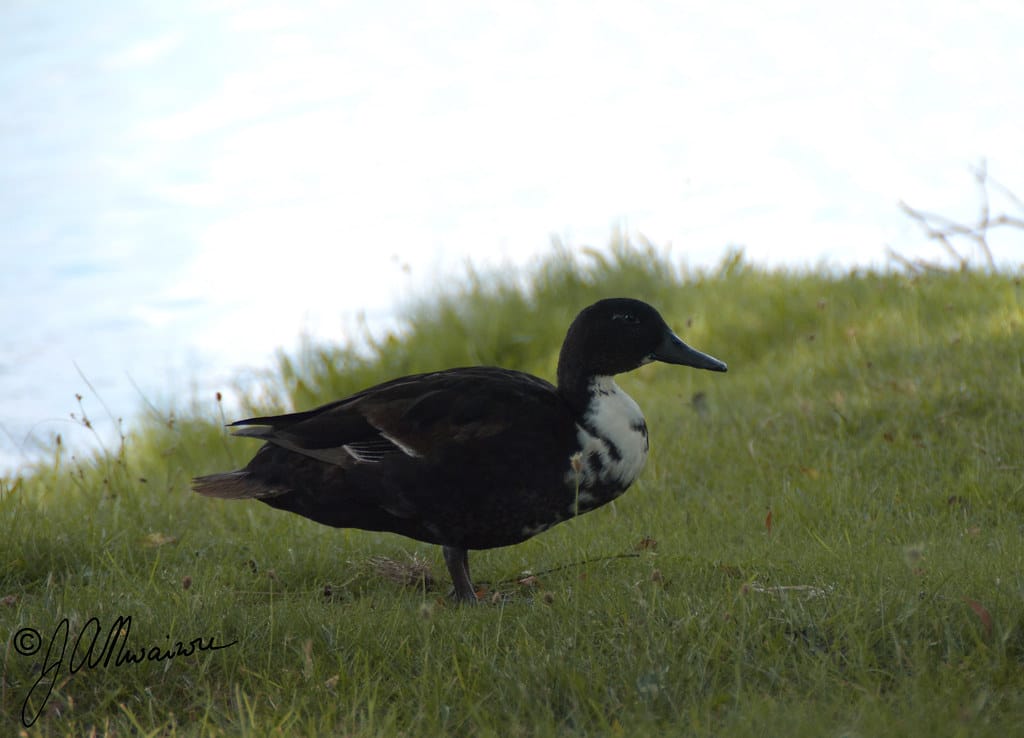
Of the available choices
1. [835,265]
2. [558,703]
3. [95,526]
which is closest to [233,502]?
[95,526]

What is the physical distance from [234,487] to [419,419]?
101 cm

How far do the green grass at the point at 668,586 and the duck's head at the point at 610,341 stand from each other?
975mm

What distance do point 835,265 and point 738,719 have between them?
29.1 ft

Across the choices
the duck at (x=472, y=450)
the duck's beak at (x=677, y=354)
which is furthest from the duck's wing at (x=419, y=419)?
the duck's beak at (x=677, y=354)

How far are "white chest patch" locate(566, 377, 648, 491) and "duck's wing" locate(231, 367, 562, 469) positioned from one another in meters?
0.19

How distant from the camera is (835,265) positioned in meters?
11.4

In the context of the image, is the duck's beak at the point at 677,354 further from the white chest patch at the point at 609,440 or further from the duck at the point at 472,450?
the white chest patch at the point at 609,440

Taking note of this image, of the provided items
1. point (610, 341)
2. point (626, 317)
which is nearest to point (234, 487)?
point (610, 341)

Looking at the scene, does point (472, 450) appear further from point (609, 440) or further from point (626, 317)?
→ point (626, 317)

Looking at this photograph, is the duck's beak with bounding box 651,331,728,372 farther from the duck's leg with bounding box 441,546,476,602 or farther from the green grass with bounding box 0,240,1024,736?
the duck's leg with bounding box 441,546,476,602

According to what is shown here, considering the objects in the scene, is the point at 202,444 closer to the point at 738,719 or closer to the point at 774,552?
the point at 774,552

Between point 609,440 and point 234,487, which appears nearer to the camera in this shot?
point 609,440
